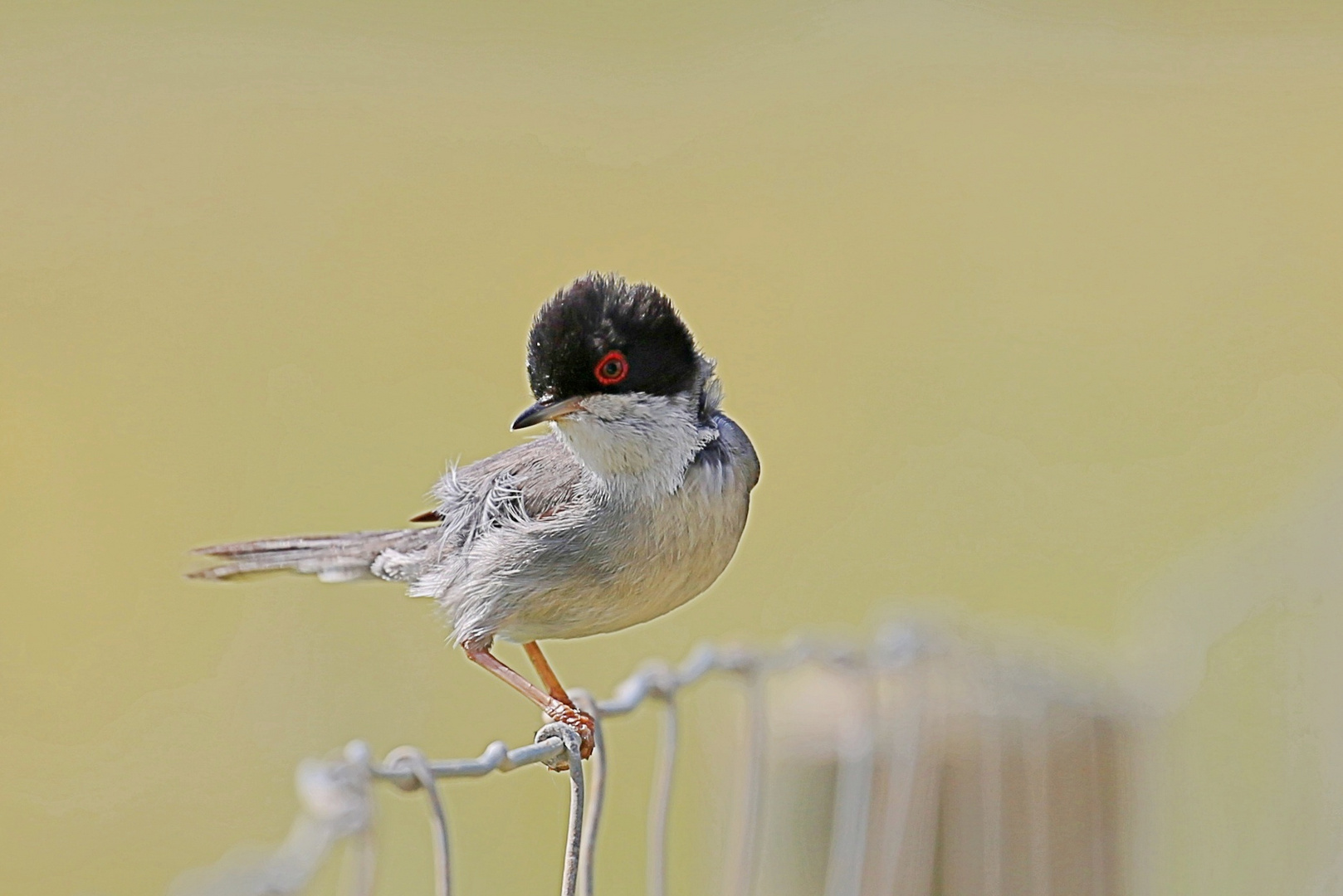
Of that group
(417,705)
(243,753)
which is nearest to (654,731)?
(417,705)

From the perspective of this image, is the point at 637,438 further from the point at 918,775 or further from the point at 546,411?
the point at 918,775

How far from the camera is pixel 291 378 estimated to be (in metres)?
9.35

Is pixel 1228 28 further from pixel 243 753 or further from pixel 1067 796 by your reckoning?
pixel 1067 796

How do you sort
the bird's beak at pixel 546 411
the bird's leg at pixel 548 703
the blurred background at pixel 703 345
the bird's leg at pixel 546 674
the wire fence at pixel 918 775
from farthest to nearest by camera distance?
the blurred background at pixel 703 345 → the wire fence at pixel 918 775 → the bird's leg at pixel 546 674 → the bird's leg at pixel 548 703 → the bird's beak at pixel 546 411

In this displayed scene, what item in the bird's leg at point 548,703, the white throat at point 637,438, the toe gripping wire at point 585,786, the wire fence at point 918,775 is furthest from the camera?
the wire fence at point 918,775

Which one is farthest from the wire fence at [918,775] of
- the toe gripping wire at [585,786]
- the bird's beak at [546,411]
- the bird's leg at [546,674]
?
the bird's beak at [546,411]

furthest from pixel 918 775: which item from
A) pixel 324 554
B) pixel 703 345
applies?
pixel 703 345

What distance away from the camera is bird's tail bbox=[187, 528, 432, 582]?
2.82 metres

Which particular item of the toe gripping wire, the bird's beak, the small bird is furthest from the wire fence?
the bird's beak

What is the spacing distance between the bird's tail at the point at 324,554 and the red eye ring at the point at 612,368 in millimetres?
760

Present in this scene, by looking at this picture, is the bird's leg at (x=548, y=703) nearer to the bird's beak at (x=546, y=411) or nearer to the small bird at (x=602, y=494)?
the small bird at (x=602, y=494)

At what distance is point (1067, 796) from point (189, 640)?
6.02 metres

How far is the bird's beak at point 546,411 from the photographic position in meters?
2.30

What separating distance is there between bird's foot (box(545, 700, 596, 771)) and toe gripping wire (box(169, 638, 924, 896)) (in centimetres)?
6
